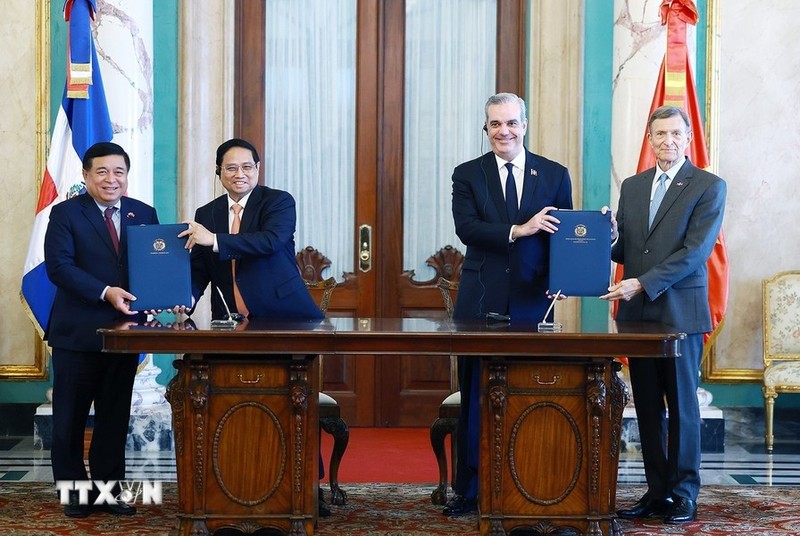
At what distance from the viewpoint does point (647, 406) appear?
193 inches

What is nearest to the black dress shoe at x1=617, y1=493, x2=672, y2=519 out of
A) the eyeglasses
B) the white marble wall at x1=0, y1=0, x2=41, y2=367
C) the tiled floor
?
the tiled floor

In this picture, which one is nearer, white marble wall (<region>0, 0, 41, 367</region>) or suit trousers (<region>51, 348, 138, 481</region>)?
suit trousers (<region>51, 348, 138, 481</region>)

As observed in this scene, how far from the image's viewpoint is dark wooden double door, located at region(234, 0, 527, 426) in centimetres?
770

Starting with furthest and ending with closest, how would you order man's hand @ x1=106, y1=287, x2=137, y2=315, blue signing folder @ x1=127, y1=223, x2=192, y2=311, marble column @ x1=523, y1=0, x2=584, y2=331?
1. marble column @ x1=523, y1=0, x2=584, y2=331
2. man's hand @ x1=106, y1=287, x2=137, y2=315
3. blue signing folder @ x1=127, y1=223, x2=192, y2=311

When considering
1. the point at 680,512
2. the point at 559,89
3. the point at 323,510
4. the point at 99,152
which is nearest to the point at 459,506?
the point at 323,510

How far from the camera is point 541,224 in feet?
14.8

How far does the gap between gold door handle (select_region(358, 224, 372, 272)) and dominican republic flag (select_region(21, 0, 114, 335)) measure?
2012mm

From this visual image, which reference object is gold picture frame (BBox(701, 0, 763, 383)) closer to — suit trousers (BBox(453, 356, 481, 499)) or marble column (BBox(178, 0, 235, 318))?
suit trousers (BBox(453, 356, 481, 499))

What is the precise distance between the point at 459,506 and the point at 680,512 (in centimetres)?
96

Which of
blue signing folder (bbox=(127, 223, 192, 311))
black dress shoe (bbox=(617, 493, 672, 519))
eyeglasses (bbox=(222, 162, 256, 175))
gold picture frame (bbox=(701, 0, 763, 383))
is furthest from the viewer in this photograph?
gold picture frame (bbox=(701, 0, 763, 383))

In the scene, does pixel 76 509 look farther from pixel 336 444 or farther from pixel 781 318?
pixel 781 318

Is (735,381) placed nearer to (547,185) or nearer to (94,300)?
(547,185)

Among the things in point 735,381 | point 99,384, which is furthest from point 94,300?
point 735,381

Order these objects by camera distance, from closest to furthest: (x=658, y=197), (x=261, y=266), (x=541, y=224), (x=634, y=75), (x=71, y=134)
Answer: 1. (x=541, y=224)
2. (x=261, y=266)
3. (x=658, y=197)
4. (x=71, y=134)
5. (x=634, y=75)
